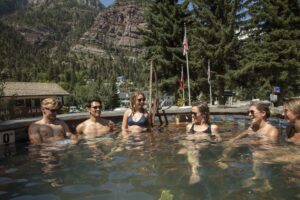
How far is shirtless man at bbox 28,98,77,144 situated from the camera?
681 centimetres

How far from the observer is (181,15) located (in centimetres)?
3142

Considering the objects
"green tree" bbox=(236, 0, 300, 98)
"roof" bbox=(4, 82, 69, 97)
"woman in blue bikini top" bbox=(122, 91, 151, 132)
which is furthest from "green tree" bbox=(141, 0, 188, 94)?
"woman in blue bikini top" bbox=(122, 91, 151, 132)

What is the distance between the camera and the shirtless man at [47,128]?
681 centimetres

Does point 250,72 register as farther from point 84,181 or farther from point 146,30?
point 84,181

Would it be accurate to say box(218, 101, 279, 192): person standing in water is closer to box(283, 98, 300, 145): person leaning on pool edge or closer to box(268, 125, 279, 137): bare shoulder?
box(268, 125, 279, 137): bare shoulder

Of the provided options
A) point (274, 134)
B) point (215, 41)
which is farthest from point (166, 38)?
point (274, 134)

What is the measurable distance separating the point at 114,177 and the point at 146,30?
93.5 ft

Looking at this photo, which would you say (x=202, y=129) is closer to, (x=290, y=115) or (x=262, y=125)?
(x=262, y=125)

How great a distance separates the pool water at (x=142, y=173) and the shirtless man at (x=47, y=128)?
0.23 meters

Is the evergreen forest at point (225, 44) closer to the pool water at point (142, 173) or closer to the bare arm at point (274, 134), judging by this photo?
the bare arm at point (274, 134)

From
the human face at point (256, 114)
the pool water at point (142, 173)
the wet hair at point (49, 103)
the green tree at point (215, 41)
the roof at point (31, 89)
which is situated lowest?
the pool water at point (142, 173)

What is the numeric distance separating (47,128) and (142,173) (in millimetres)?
2900

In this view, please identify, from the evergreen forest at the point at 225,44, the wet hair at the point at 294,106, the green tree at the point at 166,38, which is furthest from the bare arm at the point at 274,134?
the green tree at the point at 166,38

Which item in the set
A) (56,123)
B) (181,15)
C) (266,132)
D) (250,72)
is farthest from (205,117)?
(181,15)
